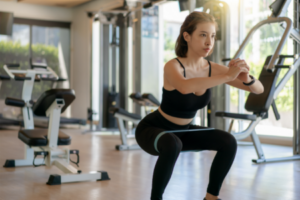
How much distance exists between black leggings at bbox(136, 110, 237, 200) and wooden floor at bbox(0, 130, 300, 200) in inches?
21.7

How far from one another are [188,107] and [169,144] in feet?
0.74

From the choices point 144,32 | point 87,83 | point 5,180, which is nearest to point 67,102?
point 5,180

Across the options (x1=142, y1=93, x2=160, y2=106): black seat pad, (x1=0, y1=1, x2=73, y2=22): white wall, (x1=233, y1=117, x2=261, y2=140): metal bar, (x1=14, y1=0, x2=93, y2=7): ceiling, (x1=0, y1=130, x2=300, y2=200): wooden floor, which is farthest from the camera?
(x1=0, y1=1, x2=73, y2=22): white wall

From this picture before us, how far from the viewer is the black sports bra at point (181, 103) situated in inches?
70.1

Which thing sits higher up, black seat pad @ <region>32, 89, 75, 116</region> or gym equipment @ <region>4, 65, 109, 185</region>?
black seat pad @ <region>32, 89, 75, 116</region>

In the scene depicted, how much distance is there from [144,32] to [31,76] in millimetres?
3474

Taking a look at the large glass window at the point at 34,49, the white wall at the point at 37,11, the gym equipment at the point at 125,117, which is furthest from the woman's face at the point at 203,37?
the white wall at the point at 37,11

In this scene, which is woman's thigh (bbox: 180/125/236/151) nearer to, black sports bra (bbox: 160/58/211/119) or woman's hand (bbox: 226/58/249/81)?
black sports bra (bbox: 160/58/211/119)

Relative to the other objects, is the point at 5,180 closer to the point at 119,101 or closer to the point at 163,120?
the point at 163,120

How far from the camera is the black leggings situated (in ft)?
5.54

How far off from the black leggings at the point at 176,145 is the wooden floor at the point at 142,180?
21.7 inches

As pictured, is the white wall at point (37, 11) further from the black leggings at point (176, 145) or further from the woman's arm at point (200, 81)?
the woman's arm at point (200, 81)

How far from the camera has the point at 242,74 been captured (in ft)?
5.86

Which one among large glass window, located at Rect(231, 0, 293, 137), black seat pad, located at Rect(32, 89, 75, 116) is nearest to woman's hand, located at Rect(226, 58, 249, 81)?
black seat pad, located at Rect(32, 89, 75, 116)
